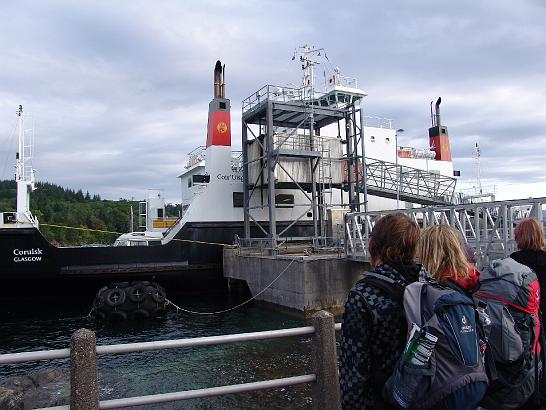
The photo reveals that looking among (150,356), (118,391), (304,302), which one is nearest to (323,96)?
(304,302)

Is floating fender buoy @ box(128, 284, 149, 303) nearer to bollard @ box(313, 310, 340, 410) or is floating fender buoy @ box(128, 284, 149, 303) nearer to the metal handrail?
the metal handrail

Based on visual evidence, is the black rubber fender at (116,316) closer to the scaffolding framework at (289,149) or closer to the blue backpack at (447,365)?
the scaffolding framework at (289,149)

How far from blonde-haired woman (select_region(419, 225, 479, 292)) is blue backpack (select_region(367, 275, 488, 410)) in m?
0.43

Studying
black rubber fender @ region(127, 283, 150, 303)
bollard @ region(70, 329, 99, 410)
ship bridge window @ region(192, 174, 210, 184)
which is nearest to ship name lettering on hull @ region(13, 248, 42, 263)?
black rubber fender @ region(127, 283, 150, 303)

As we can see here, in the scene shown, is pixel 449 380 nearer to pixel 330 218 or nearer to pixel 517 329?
pixel 517 329

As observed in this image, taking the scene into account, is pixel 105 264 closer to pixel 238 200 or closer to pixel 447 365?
pixel 238 200

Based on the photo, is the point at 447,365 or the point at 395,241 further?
the point at 395,241

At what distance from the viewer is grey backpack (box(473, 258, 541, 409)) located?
274cm

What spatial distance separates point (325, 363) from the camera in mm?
3908

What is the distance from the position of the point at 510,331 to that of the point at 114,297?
16031 millimetres

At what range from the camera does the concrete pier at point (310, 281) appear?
15.7m

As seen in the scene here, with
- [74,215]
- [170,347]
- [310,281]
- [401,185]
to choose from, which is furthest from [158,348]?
[74,215]

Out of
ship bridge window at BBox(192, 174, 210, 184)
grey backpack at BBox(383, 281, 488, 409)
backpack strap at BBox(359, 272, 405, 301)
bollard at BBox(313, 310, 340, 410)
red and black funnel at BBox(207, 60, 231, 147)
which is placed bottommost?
bollard at BBox(313, 310, 340, 410)

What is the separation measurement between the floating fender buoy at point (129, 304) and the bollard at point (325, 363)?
13.8 metres
